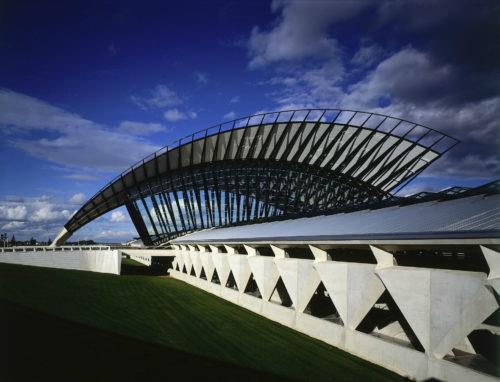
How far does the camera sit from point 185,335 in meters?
11.8

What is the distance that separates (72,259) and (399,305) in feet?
102

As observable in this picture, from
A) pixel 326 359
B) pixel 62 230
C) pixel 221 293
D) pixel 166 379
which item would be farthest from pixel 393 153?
pixel 62 230

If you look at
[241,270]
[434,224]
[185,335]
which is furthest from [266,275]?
[434,224]

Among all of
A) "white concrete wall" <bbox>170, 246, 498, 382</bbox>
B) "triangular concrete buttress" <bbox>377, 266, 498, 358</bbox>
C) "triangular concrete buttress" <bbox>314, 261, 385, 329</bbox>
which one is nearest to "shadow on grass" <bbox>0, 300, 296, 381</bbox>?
"white concrete wall" <bbox>170, 246, 498, 382</bbox>

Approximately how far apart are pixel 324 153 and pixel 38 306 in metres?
38.3

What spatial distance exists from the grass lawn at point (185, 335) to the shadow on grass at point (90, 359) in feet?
0.16

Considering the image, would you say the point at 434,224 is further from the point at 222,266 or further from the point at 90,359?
the point at 222,266

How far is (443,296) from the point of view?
7.96 metres

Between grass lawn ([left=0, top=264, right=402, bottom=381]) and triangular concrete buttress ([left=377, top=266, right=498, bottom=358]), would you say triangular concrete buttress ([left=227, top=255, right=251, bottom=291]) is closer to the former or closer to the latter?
grass lawn ([left=0, top=264, right=402, bottom=381])

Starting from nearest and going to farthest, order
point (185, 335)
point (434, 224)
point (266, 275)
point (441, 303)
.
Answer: point (441, 303)
point (434, 224)
point (185, 335)
point (266, 275)

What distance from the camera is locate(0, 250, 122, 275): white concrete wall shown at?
31188mm

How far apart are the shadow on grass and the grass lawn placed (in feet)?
0.16

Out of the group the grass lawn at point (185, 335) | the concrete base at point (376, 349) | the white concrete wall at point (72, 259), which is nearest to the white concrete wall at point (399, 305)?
the concrete base at point (376, 349)

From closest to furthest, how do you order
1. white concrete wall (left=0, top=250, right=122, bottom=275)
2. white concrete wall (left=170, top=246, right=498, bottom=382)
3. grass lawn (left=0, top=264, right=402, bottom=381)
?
white concrete wall (left=170, top=246, right=498, bottom=382)
grass lawn (left=0, top=264, right=402, bottom=381)
white concrete wall (left=0, top=250, right=122, bottom=275)
